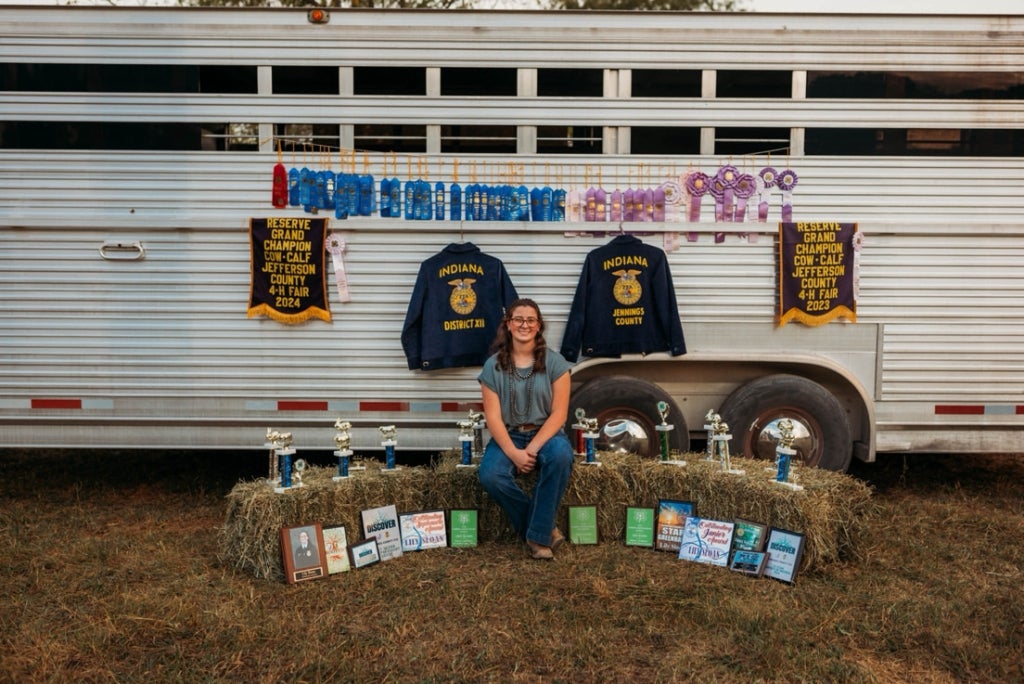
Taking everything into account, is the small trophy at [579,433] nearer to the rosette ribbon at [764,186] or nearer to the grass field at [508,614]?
the grass field at [508,614]

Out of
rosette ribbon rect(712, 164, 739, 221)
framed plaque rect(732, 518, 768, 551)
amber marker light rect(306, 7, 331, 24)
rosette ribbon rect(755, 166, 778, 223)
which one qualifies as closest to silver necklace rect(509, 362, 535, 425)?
framed plaque rect(732, 518, 768, 551)

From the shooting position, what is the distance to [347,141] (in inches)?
223

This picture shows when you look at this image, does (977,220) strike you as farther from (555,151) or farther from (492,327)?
(492,327)

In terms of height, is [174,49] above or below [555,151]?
above

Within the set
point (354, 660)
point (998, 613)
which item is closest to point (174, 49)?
point (354, 660)

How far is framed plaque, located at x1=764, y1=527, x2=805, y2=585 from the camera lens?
4.45 metres

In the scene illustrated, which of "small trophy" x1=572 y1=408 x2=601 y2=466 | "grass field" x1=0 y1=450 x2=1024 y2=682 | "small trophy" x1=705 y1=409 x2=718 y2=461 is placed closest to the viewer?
"grass field" x1=0 y1=450 x2=1024 y2=682

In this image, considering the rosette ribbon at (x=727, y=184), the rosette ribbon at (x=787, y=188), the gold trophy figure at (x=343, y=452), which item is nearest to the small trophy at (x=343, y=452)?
the gold trophy figure at (x=343, y=452)

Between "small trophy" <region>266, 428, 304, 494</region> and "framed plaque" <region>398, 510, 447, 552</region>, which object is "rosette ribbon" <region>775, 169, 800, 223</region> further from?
"small trophy" <region>266, 428, 304, 494</region>

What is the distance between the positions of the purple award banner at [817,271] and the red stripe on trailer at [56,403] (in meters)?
5.02

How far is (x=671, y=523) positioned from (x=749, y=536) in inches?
18.9

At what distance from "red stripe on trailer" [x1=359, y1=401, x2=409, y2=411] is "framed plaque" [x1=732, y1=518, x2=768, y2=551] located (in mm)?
2421

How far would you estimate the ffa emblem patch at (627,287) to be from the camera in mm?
5645

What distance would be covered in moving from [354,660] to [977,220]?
5.01 metres
